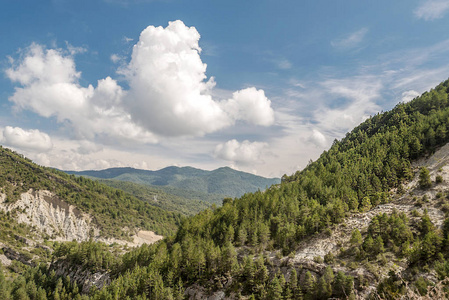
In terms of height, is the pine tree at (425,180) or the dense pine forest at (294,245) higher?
the pine tree at (425,180)

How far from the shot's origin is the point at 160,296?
79000 millimetres

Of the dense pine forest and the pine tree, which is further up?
the pine tree

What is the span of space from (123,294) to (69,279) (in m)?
67.9

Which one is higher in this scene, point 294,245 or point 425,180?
point 425,180

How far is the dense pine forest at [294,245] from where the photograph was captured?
59.7 meters

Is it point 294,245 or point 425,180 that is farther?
point 425,180

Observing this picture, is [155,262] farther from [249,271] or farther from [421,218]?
[421,218]

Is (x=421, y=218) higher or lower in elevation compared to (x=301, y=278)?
higher

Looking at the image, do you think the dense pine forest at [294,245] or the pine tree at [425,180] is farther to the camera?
the pine tree at [425,180]

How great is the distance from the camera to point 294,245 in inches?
3159

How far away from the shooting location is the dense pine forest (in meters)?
59.7

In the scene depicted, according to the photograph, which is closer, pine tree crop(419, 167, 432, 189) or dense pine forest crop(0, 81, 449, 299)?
dense pine forest crop(0, 81, 449, 299)

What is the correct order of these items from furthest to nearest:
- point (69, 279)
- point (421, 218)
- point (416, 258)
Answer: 1. point (69, 279)
2. point (421, 218)
3. point (416, 258)

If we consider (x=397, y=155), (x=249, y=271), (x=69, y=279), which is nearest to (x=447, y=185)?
(x=397, y=155)
